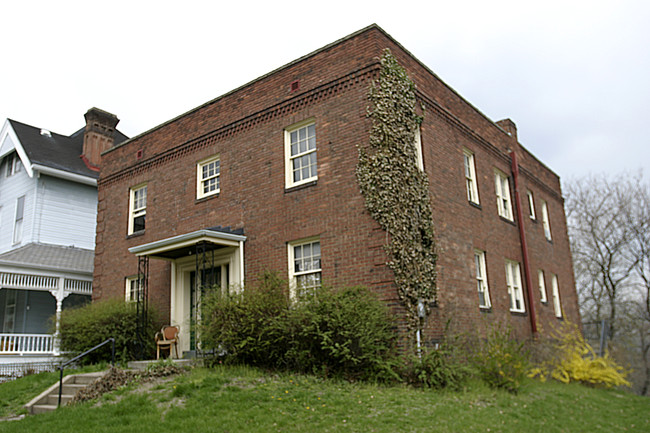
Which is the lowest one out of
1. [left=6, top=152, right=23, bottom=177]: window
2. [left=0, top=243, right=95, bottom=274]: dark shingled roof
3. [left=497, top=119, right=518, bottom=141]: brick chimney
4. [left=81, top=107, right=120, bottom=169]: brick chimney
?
[left=0, top=243, right=95, bottom=274]: dark shingled roof

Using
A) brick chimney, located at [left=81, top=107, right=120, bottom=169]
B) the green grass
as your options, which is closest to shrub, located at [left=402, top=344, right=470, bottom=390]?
the green grass

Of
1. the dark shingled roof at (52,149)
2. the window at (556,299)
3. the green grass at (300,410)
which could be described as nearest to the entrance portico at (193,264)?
the green grass at (300,410)

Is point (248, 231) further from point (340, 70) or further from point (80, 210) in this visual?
point (80, 210)

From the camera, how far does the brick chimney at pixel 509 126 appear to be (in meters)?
19.5

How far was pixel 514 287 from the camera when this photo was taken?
1675 centimetres

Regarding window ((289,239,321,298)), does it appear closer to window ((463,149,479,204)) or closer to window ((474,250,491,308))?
window ((474,250,491,308))

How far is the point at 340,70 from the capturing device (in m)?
12.6

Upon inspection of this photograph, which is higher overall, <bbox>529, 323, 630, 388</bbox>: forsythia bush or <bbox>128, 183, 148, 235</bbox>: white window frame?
<bbox>128, 183, 148, 235</bbox>: white window frame

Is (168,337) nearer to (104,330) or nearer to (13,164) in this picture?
(104,330)

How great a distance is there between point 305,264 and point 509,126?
35.9 ft

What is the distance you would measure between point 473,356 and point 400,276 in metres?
2.78

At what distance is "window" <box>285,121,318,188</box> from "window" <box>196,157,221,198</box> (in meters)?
2.56

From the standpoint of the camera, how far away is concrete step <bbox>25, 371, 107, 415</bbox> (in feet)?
31.4

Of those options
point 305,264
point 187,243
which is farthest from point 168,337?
point 305,264
